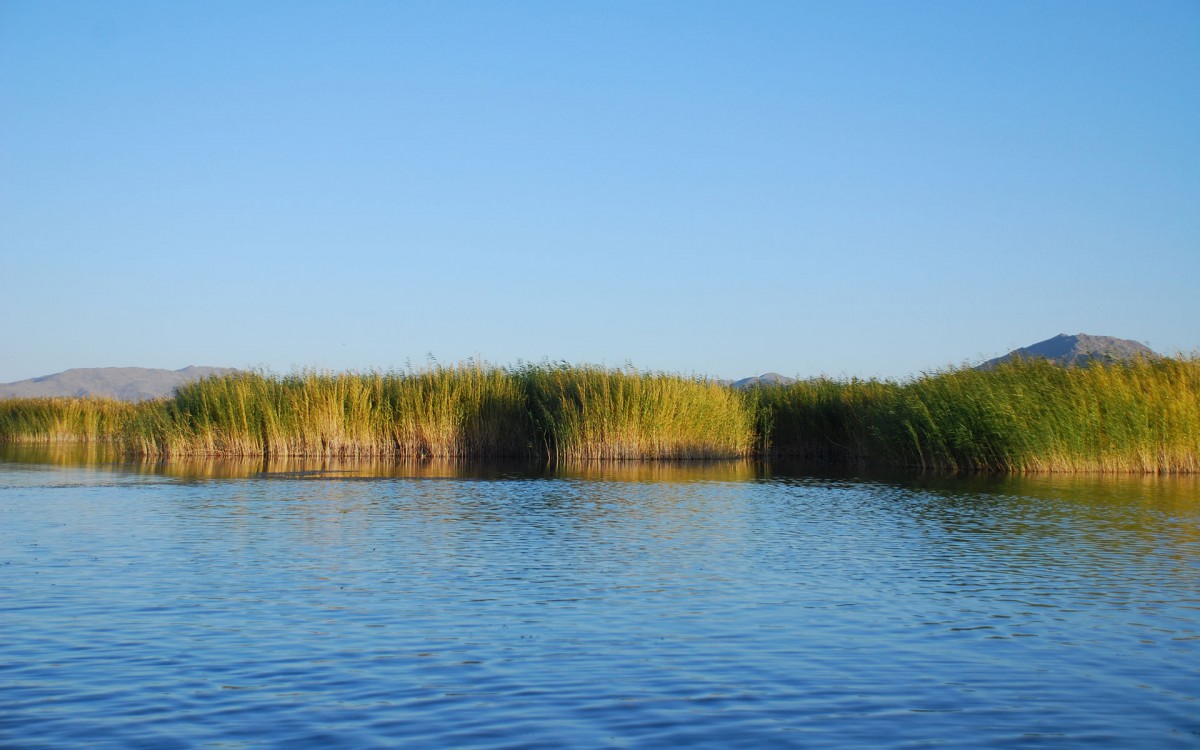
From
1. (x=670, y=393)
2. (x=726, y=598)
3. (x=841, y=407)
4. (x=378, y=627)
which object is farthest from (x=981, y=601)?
(x=841, y=407)

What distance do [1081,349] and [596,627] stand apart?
89.0 m

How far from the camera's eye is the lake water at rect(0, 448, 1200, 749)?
5.52 m

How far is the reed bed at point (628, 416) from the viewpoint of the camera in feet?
95.3

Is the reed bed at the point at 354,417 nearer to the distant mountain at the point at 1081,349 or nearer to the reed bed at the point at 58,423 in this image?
the distant mountain at the point at 1081,349

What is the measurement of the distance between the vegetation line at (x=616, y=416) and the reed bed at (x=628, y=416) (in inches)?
1.6

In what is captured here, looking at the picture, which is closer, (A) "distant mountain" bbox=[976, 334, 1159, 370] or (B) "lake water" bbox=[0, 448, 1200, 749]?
(B) "lake water" bbox=[0, 448, 1200, 749]

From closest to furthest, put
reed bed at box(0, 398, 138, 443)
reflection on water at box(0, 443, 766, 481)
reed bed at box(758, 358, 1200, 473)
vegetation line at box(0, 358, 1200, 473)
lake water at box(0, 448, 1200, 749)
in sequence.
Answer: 1. lake water at box(0, 448, 1200, 749)
2. reflection on water at box(0, 443, 766, 481)
3. reed bed at box(758, 358, 1200, 473)
4. vegetation line at box(0, 358, 1200, 473)
5. reed bed at box(0, 398, 138, 443)

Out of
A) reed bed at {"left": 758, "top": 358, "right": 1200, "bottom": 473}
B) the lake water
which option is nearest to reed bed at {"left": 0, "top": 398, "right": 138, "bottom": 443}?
the lake water

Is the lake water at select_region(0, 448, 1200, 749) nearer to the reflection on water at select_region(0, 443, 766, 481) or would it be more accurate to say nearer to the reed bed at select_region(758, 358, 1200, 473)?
the reflection on water at select_region(0, 443, 766, 481)

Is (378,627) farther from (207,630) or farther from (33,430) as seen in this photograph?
(33,430)

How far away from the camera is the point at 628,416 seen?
95.4ft

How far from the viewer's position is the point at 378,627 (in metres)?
7.73

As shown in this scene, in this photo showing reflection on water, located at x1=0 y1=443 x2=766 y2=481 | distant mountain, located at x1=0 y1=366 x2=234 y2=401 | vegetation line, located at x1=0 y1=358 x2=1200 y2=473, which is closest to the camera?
reflection on water, located at x1=0 y1=443 x2=766 y2=481

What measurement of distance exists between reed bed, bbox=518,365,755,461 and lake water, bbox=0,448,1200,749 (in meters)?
13.3
